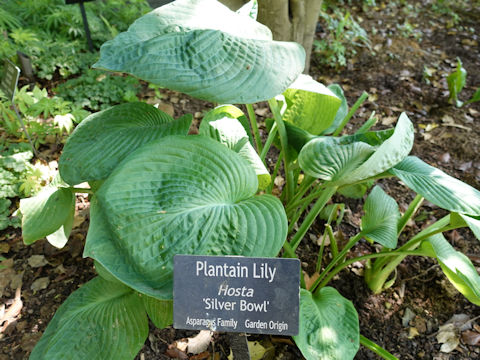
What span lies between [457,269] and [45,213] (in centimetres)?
131

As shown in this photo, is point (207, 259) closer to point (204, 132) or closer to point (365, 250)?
point (204, 132)

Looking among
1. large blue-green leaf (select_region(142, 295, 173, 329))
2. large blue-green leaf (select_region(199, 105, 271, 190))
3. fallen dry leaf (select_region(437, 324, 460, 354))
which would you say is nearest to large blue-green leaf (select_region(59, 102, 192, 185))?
large blue-green leaf (select_region(199, 105, 271, 190))

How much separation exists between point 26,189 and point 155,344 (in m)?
0.94

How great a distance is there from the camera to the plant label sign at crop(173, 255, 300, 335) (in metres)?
0.85

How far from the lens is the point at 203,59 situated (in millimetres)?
971

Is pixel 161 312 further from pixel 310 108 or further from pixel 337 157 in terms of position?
pixel 310 108

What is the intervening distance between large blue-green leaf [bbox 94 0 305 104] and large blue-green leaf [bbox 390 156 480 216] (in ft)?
1.56

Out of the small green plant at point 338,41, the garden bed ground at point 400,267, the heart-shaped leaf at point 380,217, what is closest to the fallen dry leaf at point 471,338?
the garden bed ground at point 400,267

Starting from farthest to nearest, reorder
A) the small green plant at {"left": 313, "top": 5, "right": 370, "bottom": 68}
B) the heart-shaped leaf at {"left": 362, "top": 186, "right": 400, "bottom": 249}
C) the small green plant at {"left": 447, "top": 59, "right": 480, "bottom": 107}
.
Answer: the small green plant at {"left": 313, "top": 5, "right": 370, "bottom": 68}
the small green plant at {"left": 447, "top": 59, "right": 480, "bottom": 107}
the heart-shaped leaf at {"left": 362, "top": 186, "right": 400, "bottom": 249}

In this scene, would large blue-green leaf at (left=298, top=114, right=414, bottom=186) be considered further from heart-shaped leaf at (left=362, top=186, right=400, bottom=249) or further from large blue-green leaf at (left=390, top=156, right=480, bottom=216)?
heart-shaped leaf at (left=362, top=186, right=400, bottom=249)

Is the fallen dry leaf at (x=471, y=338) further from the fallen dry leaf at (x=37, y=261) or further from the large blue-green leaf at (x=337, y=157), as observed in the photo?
the fallen dry leaf at (x=37, y=261)

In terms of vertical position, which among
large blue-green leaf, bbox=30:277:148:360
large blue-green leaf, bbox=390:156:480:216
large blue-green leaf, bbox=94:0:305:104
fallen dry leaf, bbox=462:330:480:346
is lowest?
fallen dry leaf, bbox=462:330:480:346

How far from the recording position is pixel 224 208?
0.99m

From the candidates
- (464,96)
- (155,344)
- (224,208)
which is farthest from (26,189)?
(464,96)
